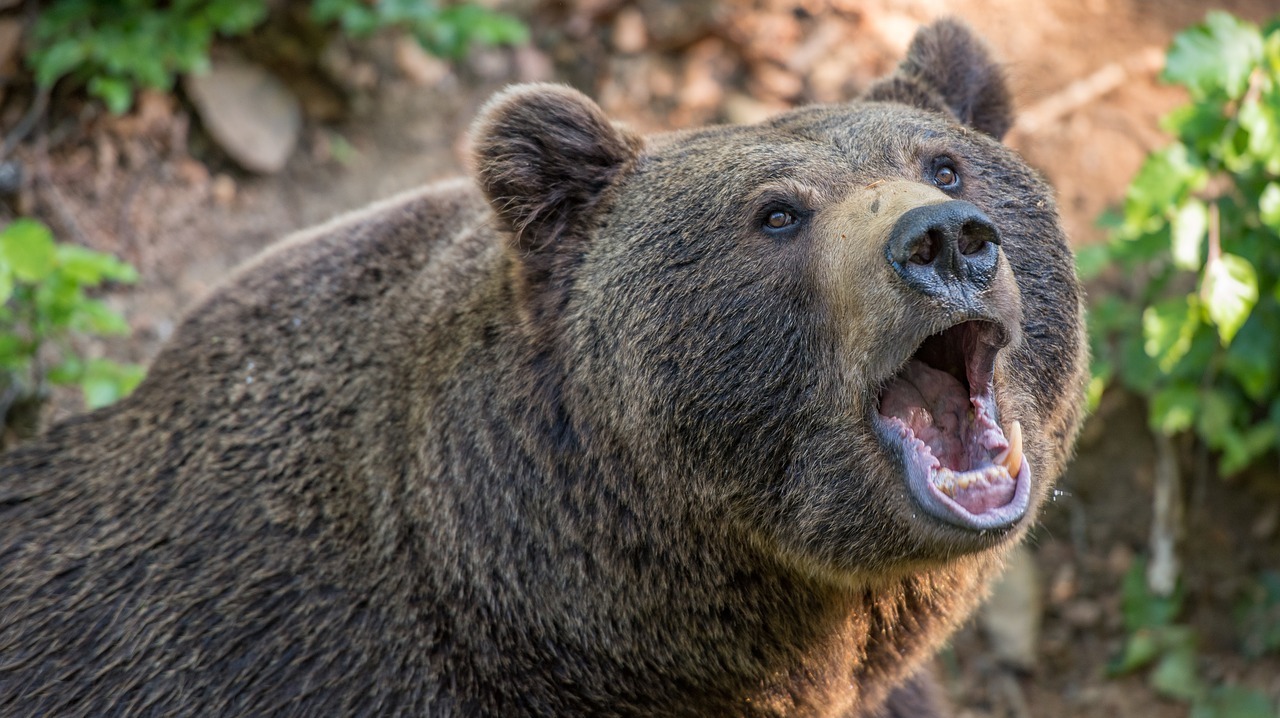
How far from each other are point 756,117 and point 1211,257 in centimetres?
328

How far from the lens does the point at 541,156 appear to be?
379cm

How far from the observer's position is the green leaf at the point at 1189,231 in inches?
219

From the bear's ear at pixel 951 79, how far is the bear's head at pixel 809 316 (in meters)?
0.42

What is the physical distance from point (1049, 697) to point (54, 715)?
17.2ft

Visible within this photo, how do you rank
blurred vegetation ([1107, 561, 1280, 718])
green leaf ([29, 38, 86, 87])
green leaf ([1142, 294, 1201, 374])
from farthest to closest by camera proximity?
green leaf ([29, 38, 86, 87]), blurred vegetation ([1107, 561, 1280, 718]), green leaf ([1142, 294, 1201, 374])

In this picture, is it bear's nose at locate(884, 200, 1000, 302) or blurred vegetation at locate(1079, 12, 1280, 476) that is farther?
blurred vegetation at locate(1079, 12, 1280, 476)

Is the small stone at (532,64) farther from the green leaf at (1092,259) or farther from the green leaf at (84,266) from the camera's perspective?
the green leaf at (1092,259)

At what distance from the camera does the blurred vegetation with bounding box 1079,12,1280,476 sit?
205 inches

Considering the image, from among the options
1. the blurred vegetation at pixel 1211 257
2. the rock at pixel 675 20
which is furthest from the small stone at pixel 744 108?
the blurred vegetation at pixel 1211 257

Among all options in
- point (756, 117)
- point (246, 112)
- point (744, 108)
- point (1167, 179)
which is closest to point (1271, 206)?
point (1167, 179)

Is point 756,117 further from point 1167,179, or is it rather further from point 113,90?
point 113,90

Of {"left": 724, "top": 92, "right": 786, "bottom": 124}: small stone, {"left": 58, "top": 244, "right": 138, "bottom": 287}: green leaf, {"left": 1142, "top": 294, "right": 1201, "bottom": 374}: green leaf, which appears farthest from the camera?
{"left": 724, "top": 92, "right": 786, "bottom": 124}: small stone

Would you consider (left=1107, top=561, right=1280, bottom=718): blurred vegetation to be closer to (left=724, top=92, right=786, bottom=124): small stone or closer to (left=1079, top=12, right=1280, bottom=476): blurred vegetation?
(left=1079, top=12, right=1280, bottom=476): blurred vegetation

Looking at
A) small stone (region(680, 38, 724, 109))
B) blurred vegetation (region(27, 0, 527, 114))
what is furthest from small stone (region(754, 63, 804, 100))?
blurred vegetation (region(27, 0, 527, 114))
